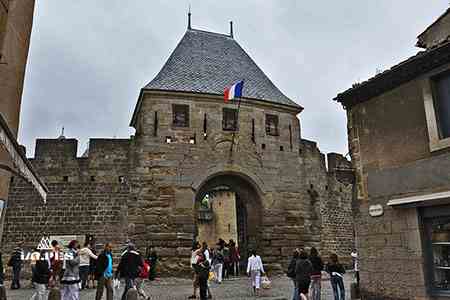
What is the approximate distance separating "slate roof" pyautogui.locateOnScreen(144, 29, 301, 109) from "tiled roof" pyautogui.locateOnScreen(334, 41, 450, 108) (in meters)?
7.32

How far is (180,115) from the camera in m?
14.1

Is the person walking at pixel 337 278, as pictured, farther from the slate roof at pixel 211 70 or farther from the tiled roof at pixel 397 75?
the slate roof at pixel 211 70

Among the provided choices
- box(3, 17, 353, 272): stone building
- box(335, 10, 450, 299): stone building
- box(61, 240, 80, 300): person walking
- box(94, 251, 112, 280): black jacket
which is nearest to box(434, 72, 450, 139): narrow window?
box(335, 10, 450, 299): stone building

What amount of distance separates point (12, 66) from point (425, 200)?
255 inches

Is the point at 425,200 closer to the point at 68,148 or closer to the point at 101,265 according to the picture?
the point at 101,265

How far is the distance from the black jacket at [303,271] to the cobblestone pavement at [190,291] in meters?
1.65

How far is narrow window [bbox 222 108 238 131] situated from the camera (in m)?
14.4

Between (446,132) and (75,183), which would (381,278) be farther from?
(75,183)

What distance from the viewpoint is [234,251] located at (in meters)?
13.4

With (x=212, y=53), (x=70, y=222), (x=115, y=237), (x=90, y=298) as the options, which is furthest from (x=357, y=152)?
(x=212, y=53)

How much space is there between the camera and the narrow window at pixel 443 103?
617 centimetres

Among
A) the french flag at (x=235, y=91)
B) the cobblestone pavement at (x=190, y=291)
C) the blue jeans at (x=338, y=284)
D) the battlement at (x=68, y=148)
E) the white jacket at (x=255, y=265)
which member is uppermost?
the french flag at (x=235, y=91)

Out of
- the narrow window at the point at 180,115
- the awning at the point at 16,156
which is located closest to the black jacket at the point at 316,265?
the awning at the point at 16,156

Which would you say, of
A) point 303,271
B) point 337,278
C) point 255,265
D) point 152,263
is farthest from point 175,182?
point 303,271
